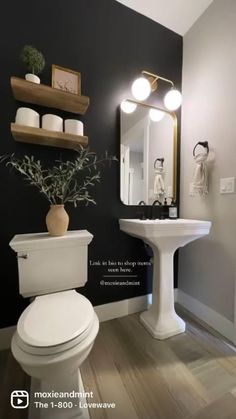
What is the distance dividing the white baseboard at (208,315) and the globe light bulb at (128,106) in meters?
1.73

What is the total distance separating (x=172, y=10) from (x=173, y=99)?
0.72 meters

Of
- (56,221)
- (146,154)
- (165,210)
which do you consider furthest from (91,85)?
(165,210)

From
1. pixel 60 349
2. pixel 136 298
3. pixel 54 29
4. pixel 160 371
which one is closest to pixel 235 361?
pixel 160 371

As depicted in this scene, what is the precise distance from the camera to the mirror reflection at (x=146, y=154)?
1597 mm

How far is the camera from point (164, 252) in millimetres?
→ 1386

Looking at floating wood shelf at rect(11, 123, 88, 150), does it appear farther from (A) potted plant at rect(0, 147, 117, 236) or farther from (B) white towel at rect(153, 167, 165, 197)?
(B) white towel at rect(153, 167, 165, 197)

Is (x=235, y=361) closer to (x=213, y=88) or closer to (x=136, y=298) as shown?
(x=136, y=298)

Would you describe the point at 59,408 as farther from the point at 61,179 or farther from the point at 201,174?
the point at 201,174

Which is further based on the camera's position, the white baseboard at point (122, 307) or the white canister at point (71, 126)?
the white baseboard at point (122, 307)

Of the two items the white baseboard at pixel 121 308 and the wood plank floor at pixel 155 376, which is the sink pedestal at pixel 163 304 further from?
the white baseboard at pixel 121 308

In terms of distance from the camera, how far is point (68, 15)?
138 cm

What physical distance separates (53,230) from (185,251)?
123 cm

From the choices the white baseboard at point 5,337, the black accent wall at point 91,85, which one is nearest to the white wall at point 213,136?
the black accent wall at point 91,85

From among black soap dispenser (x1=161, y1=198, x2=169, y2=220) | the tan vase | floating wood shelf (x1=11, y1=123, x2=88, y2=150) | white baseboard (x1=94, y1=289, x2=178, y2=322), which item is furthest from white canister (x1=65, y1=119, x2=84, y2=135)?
white baseboard (x1=94, y1=289, x2=178, y2=322)
